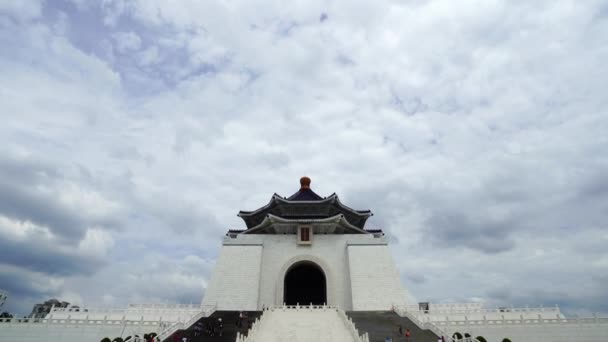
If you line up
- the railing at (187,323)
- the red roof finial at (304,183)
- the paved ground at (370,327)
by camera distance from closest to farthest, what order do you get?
1. the railing at (187,323)
2. the paved ground at (370,327)
3. the red roof finial at (304,183)

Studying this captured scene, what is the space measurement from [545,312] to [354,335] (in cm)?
1520

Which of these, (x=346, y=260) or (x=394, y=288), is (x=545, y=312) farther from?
(x=346, y=260)

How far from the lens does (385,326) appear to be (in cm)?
1931

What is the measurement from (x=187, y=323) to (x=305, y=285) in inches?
553

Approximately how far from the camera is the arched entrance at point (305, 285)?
Result: 98.0 ft

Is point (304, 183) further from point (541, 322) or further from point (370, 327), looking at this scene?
point (541, 322)

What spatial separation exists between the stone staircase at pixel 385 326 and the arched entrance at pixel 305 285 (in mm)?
7296

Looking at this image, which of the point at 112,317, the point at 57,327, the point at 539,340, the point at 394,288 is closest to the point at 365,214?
the point at 394,288

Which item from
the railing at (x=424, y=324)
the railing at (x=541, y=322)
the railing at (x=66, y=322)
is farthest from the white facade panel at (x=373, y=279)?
the railing at (x=66, y=322)

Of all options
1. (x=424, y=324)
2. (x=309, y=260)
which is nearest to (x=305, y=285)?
(x=309, y=260)

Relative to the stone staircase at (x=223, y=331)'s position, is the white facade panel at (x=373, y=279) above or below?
above

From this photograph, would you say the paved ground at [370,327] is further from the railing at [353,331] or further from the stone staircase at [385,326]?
the railing at [353,331]

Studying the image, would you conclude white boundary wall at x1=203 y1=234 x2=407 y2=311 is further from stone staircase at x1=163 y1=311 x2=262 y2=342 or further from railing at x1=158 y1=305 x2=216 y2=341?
stone staircase at x1=163 y1=311 x2=262 y2=342

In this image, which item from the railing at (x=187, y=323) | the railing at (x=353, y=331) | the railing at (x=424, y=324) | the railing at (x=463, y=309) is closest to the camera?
the railing at (x=353, y=331)
